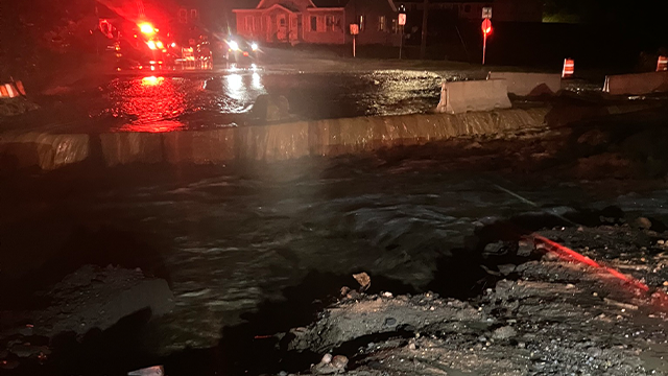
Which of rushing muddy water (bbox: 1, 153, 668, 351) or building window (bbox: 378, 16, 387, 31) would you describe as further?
building window (bbox: 378, 16, 387, 31)

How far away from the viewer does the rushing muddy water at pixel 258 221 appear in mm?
6324

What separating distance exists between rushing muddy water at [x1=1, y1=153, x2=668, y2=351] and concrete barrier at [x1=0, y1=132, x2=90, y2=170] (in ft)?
1.97

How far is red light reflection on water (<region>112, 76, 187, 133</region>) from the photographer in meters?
11.6

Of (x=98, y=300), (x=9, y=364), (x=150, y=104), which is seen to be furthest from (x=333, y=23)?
(x=9, y=364)

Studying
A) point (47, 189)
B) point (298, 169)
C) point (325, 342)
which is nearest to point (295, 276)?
point (325, 342)

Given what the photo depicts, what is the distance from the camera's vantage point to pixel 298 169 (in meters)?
11.0

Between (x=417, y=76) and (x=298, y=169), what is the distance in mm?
13545

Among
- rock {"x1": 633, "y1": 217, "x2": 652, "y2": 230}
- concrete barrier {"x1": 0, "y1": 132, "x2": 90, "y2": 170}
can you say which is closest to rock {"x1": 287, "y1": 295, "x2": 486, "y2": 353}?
rock {"x1": 633, "y1": 217, "x2": 652, "y2": 230}

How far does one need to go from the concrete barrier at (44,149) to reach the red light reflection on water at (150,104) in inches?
37.4

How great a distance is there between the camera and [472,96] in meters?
13.9

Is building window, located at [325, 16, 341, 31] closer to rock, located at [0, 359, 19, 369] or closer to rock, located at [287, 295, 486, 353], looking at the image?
rock, located at [287, 295, 486, 353]

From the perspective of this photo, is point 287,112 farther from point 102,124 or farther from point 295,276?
point 295,276

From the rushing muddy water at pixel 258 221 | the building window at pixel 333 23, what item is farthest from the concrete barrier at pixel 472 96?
the building window at pixel 333 23

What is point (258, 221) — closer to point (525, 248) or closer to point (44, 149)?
point (525, 248)
